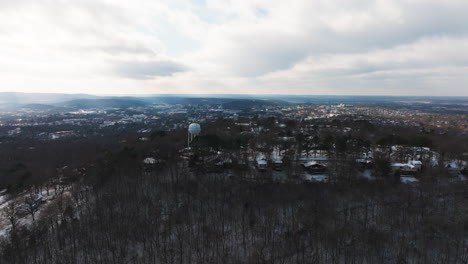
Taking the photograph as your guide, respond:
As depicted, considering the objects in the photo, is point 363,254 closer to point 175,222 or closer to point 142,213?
point 175,222

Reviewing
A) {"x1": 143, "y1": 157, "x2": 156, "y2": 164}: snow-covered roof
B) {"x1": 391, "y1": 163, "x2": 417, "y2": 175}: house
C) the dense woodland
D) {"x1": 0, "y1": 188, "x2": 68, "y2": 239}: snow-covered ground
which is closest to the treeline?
the dense woodland

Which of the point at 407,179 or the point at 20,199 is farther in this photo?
the point at 407,179

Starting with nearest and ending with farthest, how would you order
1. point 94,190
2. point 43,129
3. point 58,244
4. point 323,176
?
point 58,244, point 94,190, point 323,176, point 43,129

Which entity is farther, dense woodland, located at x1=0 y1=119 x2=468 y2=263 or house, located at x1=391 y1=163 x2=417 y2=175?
house, located at x1=391 y1=163 x2=417 y2=175

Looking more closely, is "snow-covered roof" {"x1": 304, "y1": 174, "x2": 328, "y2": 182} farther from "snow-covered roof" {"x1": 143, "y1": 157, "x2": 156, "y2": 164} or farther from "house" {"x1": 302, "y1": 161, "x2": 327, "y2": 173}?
"snow-covered roof" {"x1": 143, "y1": 157, "x2": 156, "y2": 164}

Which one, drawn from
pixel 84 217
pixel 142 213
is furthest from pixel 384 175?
pixel 84 217

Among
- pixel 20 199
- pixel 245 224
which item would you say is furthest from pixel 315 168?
pixel 20 199

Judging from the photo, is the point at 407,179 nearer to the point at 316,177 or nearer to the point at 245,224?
the point at 316,177

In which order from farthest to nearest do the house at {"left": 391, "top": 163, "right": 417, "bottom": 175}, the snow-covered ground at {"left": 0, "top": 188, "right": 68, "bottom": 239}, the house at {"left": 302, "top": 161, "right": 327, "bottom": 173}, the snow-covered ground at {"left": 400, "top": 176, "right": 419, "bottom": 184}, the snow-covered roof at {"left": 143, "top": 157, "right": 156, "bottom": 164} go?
the snow-covered roof at {"left": 143, "top": 157, "right": 156, "bottom": 164} → the house at {"left": 302, "top": 161, "right": 327, "bottom": 173} → the house at {"left": 391, "top": 163, "right": 417, "bottom": 175} → the snow-covered ground at {"left": 400, "top": 176, "right": 419, "bottom": 184} → the snow-covered ground at {"left": 0, "top": 188, "right": 68, "bottom": 239}

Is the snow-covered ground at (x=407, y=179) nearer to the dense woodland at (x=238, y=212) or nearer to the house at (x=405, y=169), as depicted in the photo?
the house at (x=405, y=169)
